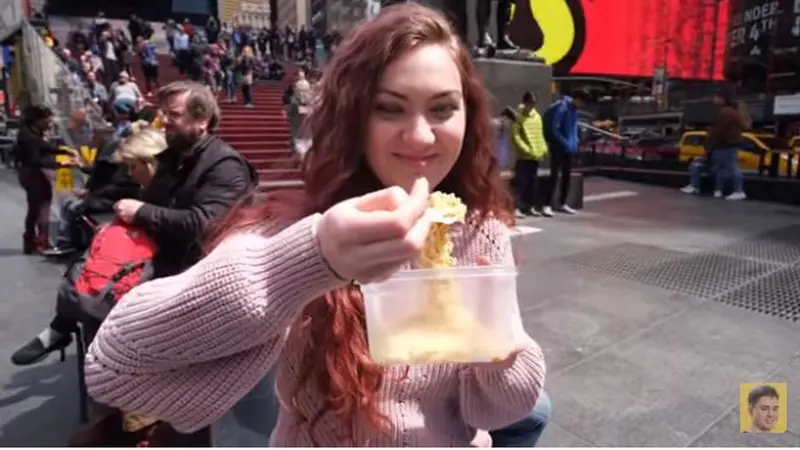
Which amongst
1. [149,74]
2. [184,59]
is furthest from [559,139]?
[184,59]

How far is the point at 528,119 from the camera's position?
7.65m

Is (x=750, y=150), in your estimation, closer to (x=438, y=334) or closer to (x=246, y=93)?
Result: (x=438, y=334)

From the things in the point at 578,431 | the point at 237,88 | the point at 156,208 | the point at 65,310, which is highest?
the point at 237,88

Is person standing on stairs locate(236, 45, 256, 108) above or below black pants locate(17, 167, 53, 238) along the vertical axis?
above

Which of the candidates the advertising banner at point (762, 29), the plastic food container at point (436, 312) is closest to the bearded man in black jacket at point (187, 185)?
the plastic food container at point (436, 312)

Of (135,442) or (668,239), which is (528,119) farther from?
(135,442)

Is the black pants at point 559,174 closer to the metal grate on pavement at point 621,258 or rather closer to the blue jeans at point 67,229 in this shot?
the metal grate on pavement at point 621,258

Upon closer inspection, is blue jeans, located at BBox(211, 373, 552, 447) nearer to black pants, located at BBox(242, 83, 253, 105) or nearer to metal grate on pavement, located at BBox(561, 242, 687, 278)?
metal grate on pavement, located at BBox(561, 242, 687, 278)

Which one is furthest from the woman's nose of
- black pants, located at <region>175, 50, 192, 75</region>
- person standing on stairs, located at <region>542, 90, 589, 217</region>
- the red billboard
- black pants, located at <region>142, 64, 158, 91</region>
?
the red billboard

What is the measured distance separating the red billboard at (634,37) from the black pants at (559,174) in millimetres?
14868

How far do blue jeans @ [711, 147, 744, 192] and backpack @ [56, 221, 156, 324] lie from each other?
10.4 metres

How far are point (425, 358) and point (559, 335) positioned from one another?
117 inches

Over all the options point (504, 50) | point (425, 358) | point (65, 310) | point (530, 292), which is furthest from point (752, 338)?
point (504, 50)

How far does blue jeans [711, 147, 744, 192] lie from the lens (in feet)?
32.5
